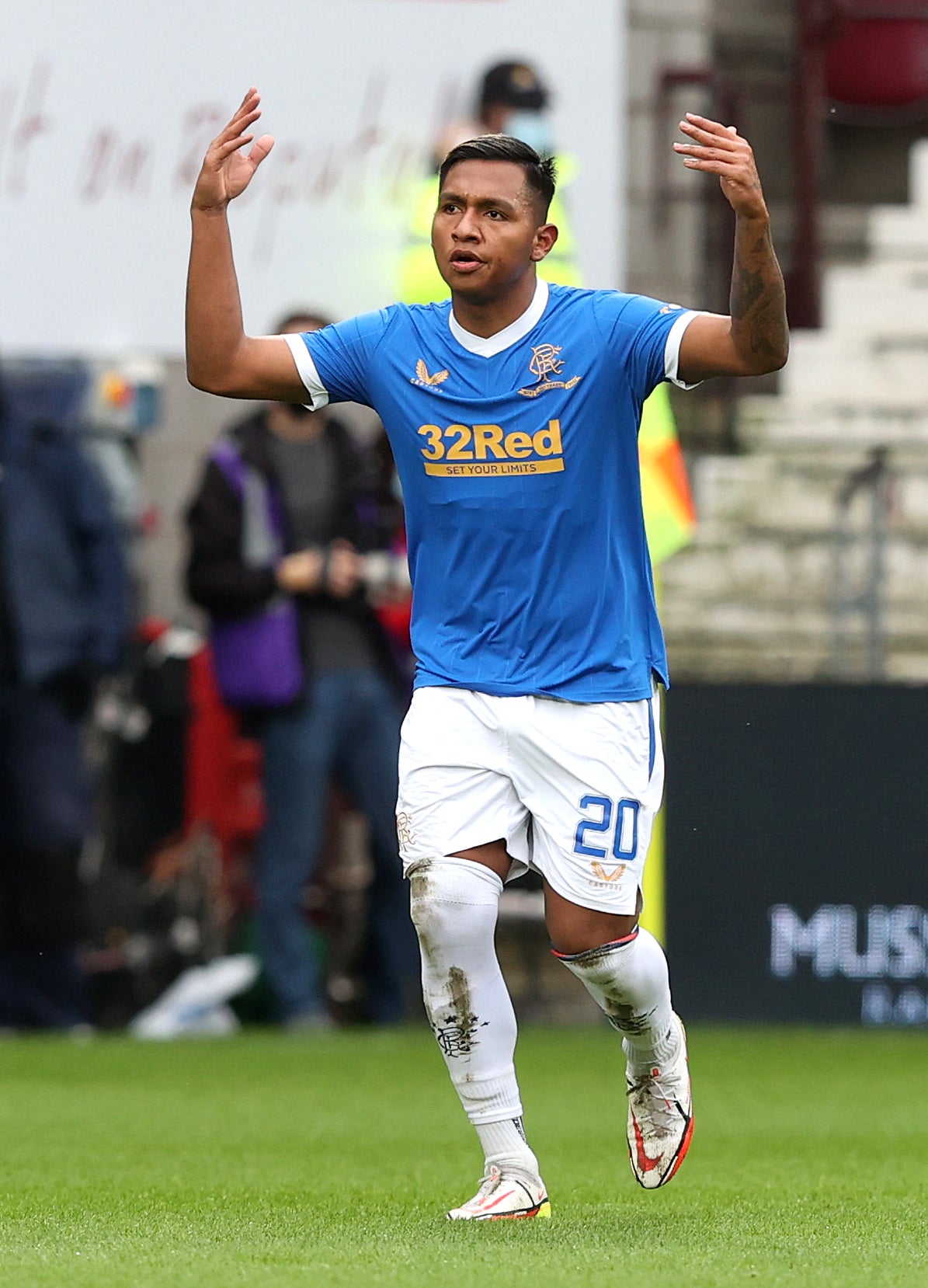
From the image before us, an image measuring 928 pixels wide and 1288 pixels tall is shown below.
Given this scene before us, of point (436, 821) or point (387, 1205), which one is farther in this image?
point (387, 1205)

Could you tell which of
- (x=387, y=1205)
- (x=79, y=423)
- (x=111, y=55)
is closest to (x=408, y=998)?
(x=79, y=423)

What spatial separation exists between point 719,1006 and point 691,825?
2.38 ft

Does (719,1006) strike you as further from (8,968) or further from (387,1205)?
(387,1205)

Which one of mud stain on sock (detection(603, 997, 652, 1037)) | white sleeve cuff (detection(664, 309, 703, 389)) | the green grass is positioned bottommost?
the green grass

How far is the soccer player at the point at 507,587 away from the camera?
540 cm

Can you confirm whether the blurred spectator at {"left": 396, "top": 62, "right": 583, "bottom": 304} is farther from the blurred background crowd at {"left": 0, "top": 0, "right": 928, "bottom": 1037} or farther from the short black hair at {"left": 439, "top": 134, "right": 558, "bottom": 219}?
the short black hair at {"left": 439, "top": 134, "right": 558, "bottom": 219}

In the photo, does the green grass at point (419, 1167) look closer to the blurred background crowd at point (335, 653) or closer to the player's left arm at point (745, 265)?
the blurred background crowd at point (335, 653)

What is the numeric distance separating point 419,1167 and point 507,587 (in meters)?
1.89

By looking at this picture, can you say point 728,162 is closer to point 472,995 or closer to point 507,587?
point 507,587

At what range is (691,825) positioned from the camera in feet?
35.0

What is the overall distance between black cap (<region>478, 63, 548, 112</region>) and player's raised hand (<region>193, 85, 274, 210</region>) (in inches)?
234

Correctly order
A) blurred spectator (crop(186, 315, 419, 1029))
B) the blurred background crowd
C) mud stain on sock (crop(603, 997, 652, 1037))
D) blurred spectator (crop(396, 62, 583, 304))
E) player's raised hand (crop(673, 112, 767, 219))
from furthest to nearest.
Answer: the blurred background crowd < blurred spectator (crop(186, 315, 419, 1029)) < blurred spectator (crop(396, 62, 583, 304)) < mud stain on sock (crop(603, 997, 652, 1037)) < player's raised hand (crop(673, 112, 767, 219))

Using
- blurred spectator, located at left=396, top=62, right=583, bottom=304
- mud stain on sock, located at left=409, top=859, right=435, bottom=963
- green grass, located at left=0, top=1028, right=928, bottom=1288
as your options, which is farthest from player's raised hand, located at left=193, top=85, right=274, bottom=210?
blurred spectator, located at left=396, top=62, right=583, bottom=304

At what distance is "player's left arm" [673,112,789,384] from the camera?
5.09 metres
